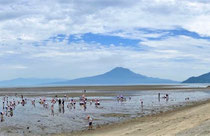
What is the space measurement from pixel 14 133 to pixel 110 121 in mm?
10030

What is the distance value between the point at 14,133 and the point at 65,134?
485 centimetres

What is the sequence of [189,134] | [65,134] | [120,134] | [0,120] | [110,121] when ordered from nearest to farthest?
[189,134] < [120,134] < [65,134] < [110,121] < [0,120]

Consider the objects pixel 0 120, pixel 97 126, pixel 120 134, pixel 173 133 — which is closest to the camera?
pixel 173 133

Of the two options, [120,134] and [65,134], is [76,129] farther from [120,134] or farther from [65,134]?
[120,134]

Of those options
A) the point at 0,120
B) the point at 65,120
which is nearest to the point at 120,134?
the point at 65,120

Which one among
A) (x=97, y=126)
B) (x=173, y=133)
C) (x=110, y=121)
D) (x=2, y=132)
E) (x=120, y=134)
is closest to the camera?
(x=173, y=133)

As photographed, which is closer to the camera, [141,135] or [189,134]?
[189,134]

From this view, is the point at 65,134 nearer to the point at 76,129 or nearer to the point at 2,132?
the point at 76,129

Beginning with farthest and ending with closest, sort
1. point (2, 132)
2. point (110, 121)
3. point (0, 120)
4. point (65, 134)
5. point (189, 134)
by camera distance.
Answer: point (0, 120)
point (110, 121)
point (2, 132)
point (65, 134)
point (189, 134)

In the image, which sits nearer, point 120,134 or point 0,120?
point 120,134

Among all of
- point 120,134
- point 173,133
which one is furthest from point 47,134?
point 173,133

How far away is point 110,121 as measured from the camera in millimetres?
31219

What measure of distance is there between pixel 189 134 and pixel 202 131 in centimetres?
88

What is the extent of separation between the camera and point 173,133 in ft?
60.5
